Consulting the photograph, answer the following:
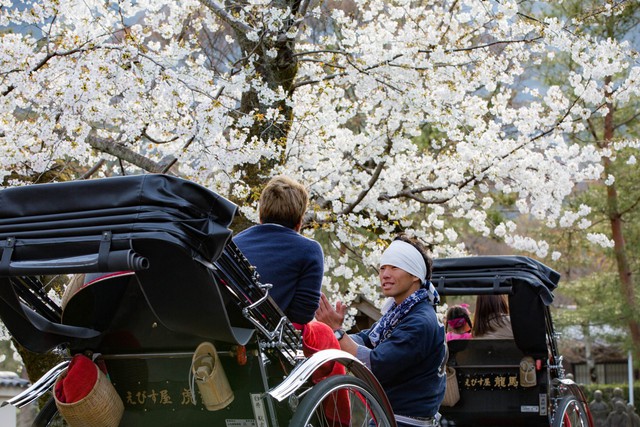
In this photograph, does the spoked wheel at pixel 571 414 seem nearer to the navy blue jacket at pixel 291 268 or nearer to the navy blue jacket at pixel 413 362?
the navy blue jacket at pixel 413 362

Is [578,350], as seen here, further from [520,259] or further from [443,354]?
[443,354]

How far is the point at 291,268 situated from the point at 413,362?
86 centimetres

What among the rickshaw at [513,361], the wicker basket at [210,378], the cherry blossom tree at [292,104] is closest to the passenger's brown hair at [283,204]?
the wicker basket at [210,378]

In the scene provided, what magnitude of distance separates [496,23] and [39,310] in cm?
814

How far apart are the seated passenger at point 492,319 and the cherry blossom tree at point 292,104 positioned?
2861mm

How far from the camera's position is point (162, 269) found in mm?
3416

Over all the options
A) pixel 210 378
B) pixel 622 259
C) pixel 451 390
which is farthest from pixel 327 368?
pixel 622 259

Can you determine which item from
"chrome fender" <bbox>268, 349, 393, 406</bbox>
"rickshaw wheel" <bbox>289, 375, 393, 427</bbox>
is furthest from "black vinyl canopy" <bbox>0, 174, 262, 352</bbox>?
"rickshaw wheel" <bbox>289, 375, 393, 427</bbox>

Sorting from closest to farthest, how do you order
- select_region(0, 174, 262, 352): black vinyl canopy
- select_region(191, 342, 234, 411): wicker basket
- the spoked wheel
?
1. select_region(0, 174, 262, 352): black vinyl canopy
2. select_region(191, 342, 234, 411): wicker basket
3. the spoked wheel

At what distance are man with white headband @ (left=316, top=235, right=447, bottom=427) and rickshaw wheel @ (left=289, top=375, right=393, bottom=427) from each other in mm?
394

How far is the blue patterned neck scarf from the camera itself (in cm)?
454

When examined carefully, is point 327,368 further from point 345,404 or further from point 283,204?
point 283,204

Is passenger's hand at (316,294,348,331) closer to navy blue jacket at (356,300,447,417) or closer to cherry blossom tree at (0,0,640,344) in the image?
navy blue jacket at (356,300,447,417)

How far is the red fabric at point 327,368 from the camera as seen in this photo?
3846 mm
